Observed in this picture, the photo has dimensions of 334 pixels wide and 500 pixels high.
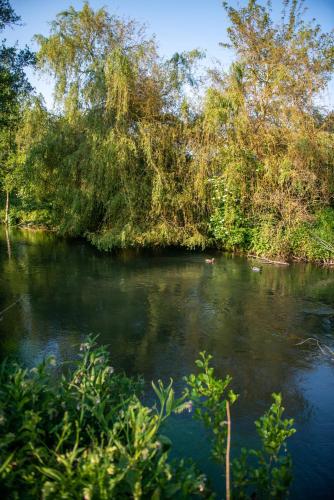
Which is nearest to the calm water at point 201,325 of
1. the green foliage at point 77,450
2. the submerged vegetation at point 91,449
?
the submerged vegetation at point 91,449

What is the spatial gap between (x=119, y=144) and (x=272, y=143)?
5768 millimetres

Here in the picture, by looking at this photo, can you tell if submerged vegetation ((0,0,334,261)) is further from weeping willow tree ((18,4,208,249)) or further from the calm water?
the calm water

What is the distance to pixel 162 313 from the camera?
9.08 meters

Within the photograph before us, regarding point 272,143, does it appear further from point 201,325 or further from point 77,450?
point 77,450

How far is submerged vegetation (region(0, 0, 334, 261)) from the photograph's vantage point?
15469 millimetres

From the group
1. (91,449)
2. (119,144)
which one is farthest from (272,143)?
(91,449)

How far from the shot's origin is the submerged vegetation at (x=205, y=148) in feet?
50.8

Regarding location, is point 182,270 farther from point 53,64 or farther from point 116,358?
point 53,64

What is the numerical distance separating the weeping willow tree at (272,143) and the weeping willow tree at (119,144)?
48.2 inches

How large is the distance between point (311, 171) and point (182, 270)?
617cm

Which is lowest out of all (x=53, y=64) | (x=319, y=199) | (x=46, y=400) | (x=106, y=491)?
(x=106, y=491)

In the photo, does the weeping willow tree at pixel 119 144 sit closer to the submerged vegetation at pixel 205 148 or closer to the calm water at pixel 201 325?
the submerged vegetation at pixel 205 148

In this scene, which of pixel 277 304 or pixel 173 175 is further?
pixel 173 175

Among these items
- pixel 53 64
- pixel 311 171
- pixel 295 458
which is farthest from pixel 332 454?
pixel 53 64
